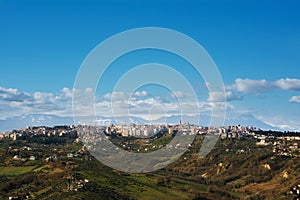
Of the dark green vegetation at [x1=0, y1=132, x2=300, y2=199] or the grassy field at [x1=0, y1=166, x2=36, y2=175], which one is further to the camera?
the grassy field at [x1=0, y1=166, x2=36, y2=175]

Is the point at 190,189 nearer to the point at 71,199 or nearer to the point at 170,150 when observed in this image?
the point at 71,199

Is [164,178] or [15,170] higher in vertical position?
[15,170]

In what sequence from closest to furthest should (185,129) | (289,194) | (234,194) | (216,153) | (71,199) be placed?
(71,199), (289,194), (234,194), (216,153), (185,129)

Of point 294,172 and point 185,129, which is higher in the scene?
point 185,129

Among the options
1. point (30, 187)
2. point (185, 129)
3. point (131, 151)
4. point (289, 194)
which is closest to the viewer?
point (30, 187)

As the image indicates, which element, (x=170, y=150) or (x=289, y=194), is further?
(x=170, y=150)

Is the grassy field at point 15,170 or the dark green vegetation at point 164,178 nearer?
the dark green vegetation at point 164,178

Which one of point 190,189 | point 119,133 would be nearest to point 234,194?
point 190,189

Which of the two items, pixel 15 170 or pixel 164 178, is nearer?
pixel 15 170
